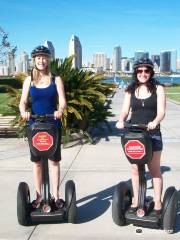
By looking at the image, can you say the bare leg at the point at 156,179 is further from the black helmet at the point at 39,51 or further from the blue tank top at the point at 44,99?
the black helmet at the point at 39,51

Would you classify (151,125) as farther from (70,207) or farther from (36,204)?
(36,204)

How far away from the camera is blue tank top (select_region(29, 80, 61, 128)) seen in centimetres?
446

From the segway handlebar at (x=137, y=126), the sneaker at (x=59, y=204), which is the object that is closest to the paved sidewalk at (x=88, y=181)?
the sneaker at (x=59, y=204)

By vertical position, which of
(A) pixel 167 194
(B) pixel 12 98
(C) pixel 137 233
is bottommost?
(C) pixel 137 233

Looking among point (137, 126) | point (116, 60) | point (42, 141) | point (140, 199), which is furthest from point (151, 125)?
point (116, 60)

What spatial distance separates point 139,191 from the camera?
443 cm

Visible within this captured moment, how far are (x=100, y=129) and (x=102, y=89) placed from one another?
3.13ft

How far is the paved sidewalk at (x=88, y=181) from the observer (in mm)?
4352

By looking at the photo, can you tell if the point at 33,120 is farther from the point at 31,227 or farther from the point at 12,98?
the point at 12,98

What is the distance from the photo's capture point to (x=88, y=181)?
6.26 metres

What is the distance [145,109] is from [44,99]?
1.03 m

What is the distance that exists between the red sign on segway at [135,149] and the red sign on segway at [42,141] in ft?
2.47

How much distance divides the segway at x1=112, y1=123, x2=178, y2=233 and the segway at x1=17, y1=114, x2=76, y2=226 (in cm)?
49

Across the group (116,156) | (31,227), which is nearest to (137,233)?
(31,227)
